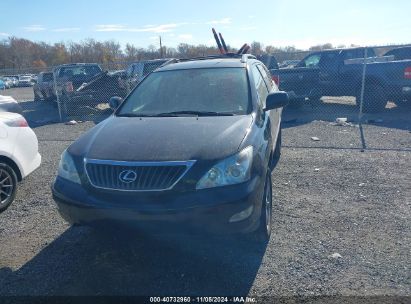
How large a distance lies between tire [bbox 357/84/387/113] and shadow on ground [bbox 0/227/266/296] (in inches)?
351

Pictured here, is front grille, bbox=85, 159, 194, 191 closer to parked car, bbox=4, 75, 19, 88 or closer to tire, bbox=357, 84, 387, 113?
tire, bbox=357, 84, 387, 113

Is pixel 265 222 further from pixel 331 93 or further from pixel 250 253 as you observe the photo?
pixel 331 93

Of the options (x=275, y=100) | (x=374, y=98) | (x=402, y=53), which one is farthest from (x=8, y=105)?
(x=402, y=53)

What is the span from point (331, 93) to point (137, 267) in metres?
10.4

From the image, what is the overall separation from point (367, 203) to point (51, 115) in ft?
40.8

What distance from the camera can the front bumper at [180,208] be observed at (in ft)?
9.36

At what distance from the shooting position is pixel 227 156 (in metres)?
3.06

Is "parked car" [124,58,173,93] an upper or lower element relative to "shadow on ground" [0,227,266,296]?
upper

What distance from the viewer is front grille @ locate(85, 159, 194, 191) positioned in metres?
2.93

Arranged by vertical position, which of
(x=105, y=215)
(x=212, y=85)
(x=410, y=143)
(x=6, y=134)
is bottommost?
(x=410, y=143)

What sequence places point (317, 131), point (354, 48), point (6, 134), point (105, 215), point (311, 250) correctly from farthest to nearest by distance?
point (354, 48) → point (317, 131) → point (6, 134) → point (311, 250) → point (105, 215)

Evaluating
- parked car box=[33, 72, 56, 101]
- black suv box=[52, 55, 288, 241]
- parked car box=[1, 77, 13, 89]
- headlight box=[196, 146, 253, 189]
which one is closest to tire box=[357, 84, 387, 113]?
black suv box=[52, 55, 288, 241]

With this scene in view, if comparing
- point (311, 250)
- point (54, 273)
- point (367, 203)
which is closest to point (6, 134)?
point (54, 273)

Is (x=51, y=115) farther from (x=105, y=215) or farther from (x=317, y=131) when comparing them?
(x=105, y=215)
